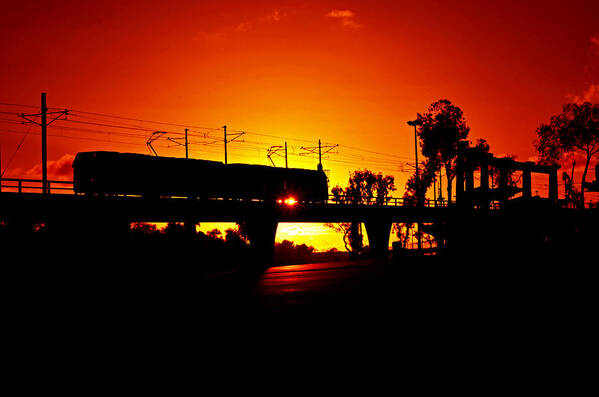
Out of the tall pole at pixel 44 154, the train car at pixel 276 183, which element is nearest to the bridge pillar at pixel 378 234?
the train car at pixel 276 183

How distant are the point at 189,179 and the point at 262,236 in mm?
8333

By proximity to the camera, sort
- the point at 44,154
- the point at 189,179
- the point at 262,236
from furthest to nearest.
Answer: the point at 262,236
the point at 189,179
the point at 44,154

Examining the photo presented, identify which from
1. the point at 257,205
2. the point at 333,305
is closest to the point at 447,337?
the point at 333,305

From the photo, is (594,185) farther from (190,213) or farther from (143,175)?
(143,175)

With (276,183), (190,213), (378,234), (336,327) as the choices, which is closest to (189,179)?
(190,213)

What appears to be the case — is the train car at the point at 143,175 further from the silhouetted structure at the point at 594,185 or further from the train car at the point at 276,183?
the silhouetted structure at the point at 594,185

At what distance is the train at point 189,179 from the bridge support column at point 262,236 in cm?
336

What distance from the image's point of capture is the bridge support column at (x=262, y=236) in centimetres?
4412

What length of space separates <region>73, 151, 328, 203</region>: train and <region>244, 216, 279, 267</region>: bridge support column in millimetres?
3356

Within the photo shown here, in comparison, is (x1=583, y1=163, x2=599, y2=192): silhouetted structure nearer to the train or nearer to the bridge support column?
the train

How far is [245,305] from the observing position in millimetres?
13586

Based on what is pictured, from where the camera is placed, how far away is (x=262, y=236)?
44844mm

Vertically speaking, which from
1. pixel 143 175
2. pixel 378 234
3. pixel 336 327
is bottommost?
pixel 378 234

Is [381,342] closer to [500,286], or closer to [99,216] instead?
[500,286]
